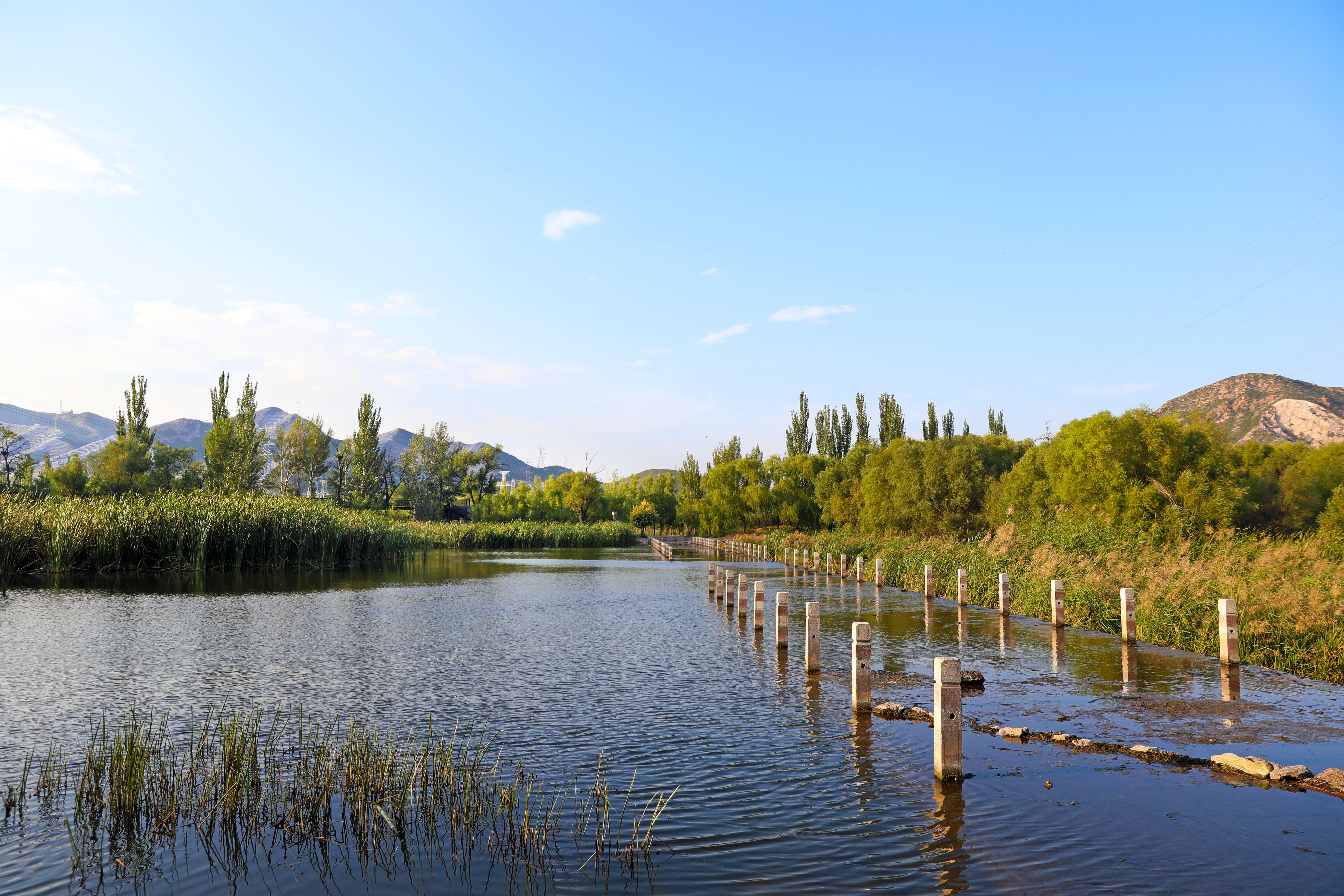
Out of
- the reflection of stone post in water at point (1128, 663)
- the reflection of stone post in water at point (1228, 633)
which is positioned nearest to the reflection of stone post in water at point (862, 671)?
the reflection of stone post in water at point (1128, 663)

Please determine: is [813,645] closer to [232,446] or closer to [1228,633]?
[1228,633]

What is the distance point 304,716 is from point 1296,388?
20975 cm

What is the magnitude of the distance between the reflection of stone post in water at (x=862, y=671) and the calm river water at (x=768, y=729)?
32 cm

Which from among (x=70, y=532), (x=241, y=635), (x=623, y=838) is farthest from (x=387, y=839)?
(x=70, y=532)

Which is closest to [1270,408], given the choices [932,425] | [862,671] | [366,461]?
[932,425]

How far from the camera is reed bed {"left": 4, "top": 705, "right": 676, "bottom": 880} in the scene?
20.8ft

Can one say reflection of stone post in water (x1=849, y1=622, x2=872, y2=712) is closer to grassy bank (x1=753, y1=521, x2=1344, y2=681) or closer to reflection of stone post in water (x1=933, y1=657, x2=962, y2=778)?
reflection of stone post in water (x1=933, y1=657, x2=962, y2=778)

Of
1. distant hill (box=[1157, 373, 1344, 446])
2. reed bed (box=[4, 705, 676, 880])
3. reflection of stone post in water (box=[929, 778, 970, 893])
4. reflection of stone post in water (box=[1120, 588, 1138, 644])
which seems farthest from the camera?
distant hill (box=[1157, 373, 1344, 446])

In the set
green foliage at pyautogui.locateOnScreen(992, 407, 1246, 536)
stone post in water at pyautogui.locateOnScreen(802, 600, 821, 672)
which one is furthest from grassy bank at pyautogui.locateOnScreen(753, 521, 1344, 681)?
stone post in water at pyautogui.locateOnScreen(802, 600, 821, 672)

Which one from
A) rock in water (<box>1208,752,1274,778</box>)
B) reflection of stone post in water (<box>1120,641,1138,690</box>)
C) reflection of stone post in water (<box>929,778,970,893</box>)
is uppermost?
rock in water (<box>1208,752,1274,778</box>)

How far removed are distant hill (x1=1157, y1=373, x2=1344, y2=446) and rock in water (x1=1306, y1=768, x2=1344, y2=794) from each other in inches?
5604

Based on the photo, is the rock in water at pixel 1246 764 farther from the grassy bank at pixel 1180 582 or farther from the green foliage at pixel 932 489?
the green foliage at pixel 932 489

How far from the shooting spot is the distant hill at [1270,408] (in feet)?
483

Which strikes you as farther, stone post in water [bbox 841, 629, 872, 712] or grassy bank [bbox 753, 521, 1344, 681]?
grassy bank [bbox 753, 521, 1344, 681]
